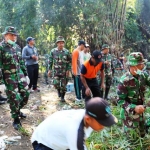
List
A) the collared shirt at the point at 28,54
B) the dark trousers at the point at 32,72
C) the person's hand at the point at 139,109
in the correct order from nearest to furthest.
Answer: the person's hand at the point at 139,109 < the collared shirt at the point at 28,54 < the dark trousers at the point at 32,72

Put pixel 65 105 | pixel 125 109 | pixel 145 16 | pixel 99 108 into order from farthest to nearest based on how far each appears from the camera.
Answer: pixel 145 16, pixel 65 105, pixel 125 109, pixel 99 108

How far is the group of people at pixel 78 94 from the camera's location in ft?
5.78

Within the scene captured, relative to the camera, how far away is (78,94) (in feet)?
19.7

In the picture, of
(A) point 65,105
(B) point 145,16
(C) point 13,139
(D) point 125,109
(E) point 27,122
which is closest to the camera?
(D) point 125,109

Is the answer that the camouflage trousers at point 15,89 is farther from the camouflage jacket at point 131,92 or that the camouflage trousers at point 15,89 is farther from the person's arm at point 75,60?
the person's arm at point 75,60

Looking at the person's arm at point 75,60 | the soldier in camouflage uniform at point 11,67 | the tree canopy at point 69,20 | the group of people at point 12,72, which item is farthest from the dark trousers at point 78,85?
the tree canopy at point 69,20

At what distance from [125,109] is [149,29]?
35.6 feet

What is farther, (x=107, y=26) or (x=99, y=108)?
(x=107, y=26)

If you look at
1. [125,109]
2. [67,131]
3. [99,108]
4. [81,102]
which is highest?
[99,108]

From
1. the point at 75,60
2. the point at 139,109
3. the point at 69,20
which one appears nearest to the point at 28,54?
the point at 75,60

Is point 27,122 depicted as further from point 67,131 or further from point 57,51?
point 67,131

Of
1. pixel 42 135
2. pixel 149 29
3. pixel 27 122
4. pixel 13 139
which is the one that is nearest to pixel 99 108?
pixel 42 135

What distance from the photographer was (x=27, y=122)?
4527 millimetres

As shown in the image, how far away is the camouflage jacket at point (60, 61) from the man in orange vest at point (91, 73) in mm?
1231
